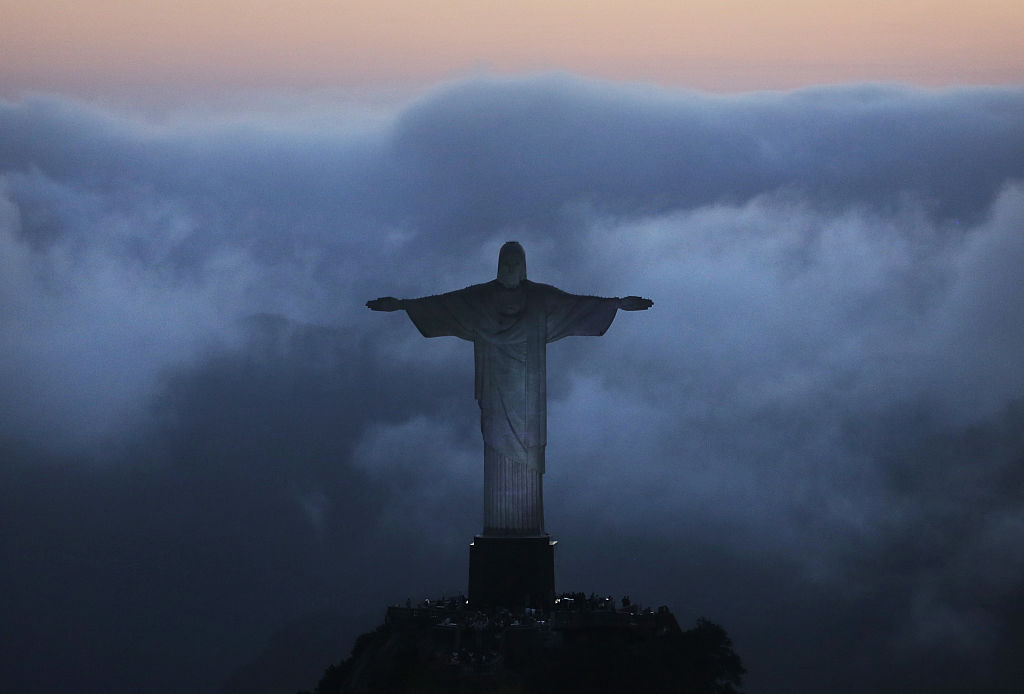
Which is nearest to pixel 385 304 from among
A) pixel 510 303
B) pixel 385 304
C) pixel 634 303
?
pixel 385 304

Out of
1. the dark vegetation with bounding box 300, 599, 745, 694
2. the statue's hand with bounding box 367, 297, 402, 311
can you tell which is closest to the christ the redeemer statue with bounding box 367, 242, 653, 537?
the statue's hand with bounding box 367, 297, 402, 311

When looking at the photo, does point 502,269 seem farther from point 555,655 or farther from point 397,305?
point 555,655

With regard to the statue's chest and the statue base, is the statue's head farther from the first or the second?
the statue base

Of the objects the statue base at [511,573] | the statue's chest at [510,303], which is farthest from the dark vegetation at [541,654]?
the statue's chest at [510,303]

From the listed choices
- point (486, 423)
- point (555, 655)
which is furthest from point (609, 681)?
point (486, 423)

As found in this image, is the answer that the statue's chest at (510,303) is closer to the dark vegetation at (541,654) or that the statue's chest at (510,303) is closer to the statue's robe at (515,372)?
the statue's robe at (515,372)

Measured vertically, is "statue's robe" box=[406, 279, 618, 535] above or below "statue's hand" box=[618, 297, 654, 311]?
below
